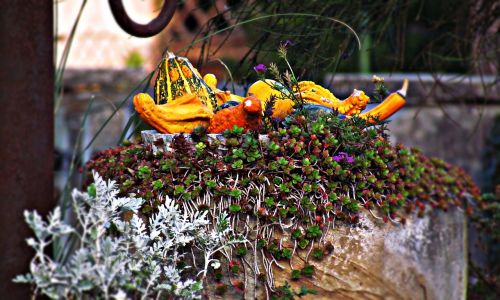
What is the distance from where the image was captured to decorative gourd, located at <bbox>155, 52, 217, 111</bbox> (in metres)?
2.47

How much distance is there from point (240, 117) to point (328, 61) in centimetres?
100

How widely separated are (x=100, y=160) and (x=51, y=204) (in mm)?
645

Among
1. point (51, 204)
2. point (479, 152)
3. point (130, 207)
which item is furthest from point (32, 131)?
point (479, 152)

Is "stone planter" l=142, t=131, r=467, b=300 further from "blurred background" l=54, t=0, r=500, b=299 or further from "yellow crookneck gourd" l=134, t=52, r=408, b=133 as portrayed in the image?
"blurred background" l=54, t=0, r=500, b=299

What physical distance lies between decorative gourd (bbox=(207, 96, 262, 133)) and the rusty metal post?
56 centimetres

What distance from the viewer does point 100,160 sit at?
2.65m

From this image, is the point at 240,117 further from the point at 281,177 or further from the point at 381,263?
the point at 381,263

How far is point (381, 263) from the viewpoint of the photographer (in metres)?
2.37

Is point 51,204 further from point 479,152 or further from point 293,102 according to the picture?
point 479,152

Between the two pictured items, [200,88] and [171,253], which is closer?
[171,253]

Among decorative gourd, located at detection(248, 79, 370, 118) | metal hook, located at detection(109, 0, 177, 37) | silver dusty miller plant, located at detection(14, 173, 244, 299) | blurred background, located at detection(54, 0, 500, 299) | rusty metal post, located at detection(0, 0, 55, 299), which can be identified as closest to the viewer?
silver dusty miller plant, located at detection(14, 173, 244, 299)

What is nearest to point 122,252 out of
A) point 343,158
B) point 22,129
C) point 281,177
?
point 22,129

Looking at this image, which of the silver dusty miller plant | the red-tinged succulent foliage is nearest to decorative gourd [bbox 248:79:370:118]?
the red-tinged succulent foliage

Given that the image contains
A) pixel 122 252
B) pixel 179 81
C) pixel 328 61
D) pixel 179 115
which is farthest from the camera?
pixel 328 61
